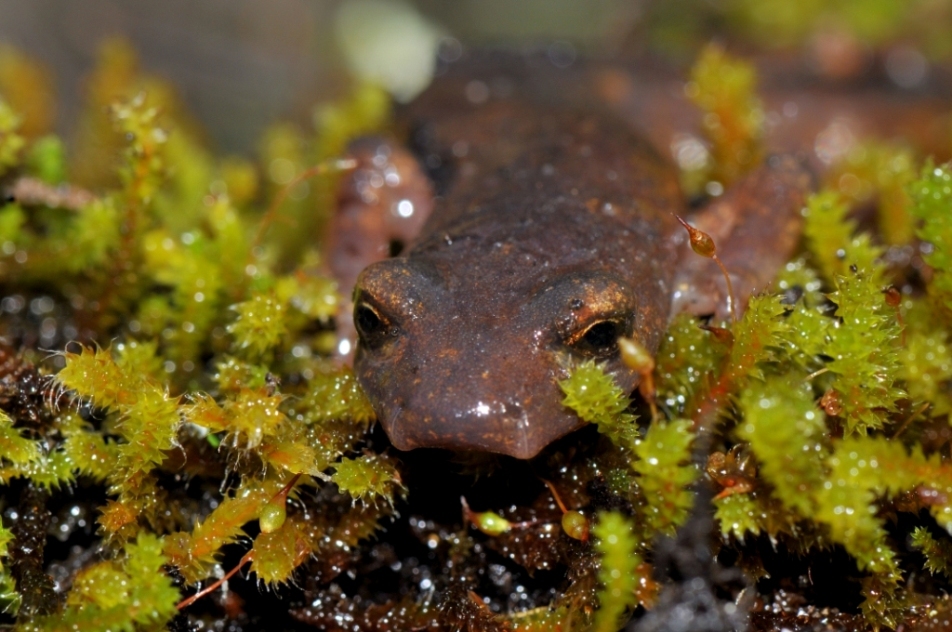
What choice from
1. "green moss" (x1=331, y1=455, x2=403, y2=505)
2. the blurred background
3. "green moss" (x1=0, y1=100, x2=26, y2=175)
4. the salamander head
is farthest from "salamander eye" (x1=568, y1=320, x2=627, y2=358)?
the blurred background

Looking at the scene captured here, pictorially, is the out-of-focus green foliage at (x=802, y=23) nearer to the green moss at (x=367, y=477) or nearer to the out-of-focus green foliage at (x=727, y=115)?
the out-of-focus green foliage at (x=727, y=115)

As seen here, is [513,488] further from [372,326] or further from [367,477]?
[372,326]

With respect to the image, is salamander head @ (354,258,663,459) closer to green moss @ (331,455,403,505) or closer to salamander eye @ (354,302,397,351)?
salamander eye @ (354,302,397,351)

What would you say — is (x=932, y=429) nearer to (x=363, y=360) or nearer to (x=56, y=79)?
(x=363, y=360)

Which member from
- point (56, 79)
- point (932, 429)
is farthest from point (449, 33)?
point (932, 429)

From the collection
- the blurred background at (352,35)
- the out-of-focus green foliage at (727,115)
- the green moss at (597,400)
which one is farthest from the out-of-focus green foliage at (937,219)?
the blurred background at (352,35)

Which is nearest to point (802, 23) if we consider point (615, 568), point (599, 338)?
point (599, 338)

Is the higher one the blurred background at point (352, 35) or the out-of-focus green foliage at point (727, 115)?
the out-of-focus green foliage at point (727, 115)

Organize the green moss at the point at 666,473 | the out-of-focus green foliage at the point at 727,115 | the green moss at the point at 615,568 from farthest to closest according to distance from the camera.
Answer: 1. the out-of-focus green foliage at the point at 727,115
2. the green moss at the point at 666,473
3. the green moss at the point at 615,568
